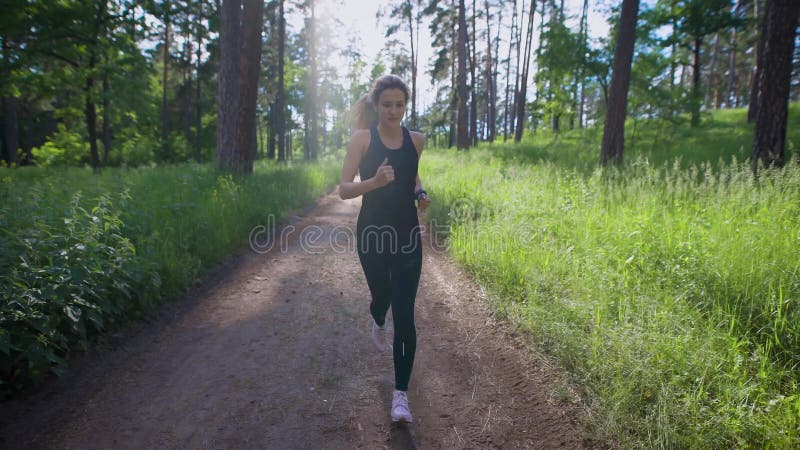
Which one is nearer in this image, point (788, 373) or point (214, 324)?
point (788, 373)

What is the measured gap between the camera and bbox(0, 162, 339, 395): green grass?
104 inches

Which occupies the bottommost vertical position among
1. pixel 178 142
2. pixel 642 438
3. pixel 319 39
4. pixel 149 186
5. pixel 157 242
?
pixel 642 438

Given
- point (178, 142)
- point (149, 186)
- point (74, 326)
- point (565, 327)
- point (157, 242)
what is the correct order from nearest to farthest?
point (74, 326) < point (565, 327) < point (157, 242) < point (149, 186) < point (178, 142)

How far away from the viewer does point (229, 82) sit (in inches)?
377

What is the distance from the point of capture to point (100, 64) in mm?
13578

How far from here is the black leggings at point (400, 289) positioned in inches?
103

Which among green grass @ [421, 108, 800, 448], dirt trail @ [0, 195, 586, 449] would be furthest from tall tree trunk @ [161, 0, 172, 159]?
green grass @ [421, 108, 800, 448]

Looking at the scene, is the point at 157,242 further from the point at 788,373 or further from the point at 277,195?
the point at 788,373

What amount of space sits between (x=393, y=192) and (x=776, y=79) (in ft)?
26.9

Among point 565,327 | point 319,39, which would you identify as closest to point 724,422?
point 565,327

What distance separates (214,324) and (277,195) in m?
5.90

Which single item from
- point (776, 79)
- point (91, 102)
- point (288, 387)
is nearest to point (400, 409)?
point (288, 387)

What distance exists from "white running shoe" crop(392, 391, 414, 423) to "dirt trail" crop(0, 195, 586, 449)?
69mm

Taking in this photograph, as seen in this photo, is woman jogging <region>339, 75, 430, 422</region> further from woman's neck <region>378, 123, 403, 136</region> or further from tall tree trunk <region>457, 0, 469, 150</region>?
tall tree trunk <region>457, 0, 469, 150</region>
